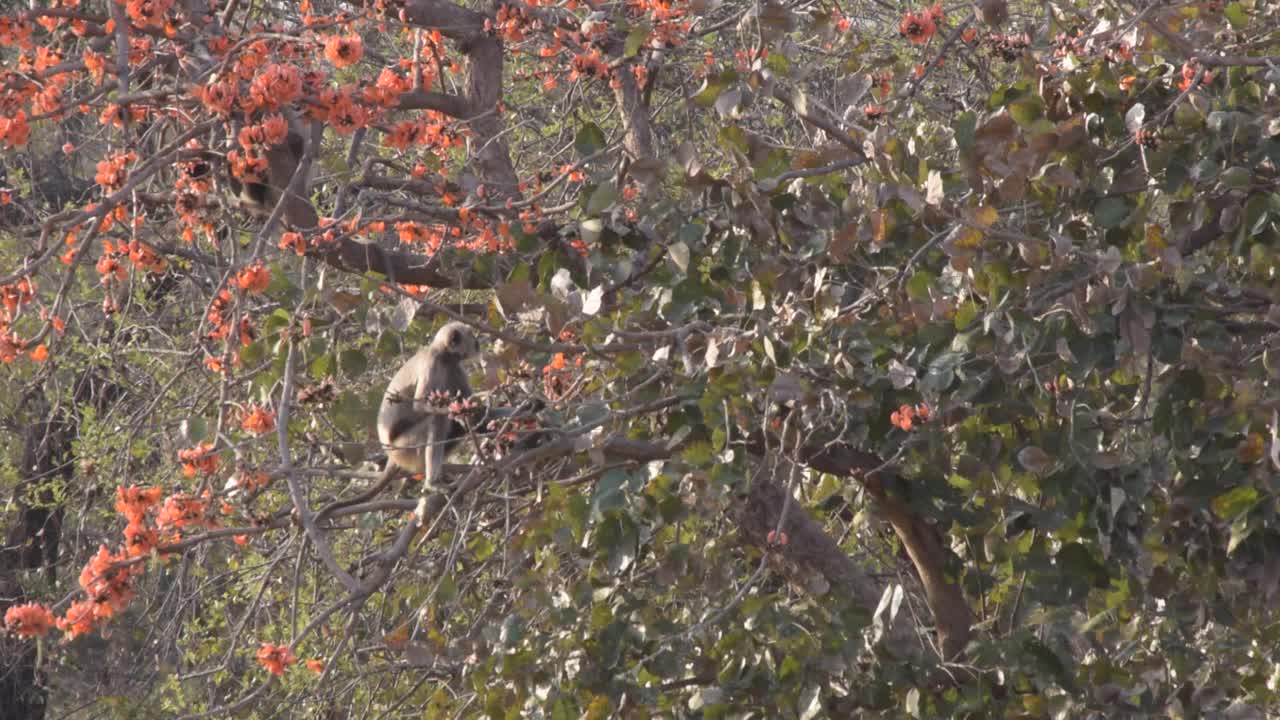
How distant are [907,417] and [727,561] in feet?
3.25

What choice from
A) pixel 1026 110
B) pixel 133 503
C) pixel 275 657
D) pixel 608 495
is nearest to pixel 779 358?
pixel 608 495

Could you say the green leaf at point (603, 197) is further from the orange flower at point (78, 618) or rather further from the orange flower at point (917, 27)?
the orange flower at point (78, 618)

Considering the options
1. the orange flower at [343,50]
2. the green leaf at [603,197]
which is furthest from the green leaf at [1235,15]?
the orange flower at [343,50]

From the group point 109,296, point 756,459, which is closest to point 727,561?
point 756,459

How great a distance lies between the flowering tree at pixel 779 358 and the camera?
3871mm

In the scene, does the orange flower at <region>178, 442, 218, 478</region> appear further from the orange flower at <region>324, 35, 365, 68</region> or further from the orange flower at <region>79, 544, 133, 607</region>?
the orange flower at <region>324, 35, 365, 68</region>

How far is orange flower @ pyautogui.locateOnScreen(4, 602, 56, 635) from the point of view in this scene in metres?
3.35

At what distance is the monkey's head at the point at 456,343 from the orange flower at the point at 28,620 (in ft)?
7.88

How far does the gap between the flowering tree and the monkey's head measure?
0.55 metres

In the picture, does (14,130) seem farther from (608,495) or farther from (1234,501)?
(1234,501)

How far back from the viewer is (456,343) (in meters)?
5.70

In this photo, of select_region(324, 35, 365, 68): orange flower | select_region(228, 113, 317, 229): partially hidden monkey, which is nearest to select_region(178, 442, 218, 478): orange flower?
select_region(324, 35, 365, 68): orange flower

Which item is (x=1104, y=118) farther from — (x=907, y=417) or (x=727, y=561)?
(x=727, y=561)

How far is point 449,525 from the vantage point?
4.97 m
